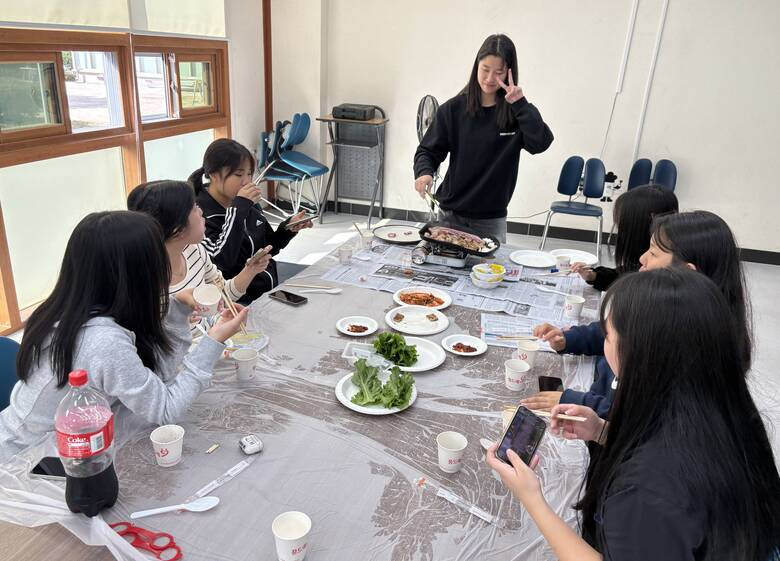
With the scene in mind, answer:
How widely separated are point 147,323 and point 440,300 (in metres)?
1.10

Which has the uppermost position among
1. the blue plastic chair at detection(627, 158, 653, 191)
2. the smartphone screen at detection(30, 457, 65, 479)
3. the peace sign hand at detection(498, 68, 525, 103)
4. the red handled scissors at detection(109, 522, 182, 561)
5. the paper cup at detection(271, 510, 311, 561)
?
the peace sign hand at detection(498, 68, 525, 103)

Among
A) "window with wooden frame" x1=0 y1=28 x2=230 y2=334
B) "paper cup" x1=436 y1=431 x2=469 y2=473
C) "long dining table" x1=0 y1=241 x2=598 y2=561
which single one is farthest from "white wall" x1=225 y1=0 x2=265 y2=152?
"paper cup" x1=436 y1=431 x2=469 y2=473

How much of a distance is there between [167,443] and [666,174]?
4.50 meters

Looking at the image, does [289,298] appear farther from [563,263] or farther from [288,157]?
[288,157]

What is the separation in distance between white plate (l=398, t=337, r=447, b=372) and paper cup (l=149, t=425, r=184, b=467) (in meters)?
0.59

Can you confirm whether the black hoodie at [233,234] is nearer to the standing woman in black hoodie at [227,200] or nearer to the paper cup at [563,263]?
the standing woman in black hoodie at [227,200]

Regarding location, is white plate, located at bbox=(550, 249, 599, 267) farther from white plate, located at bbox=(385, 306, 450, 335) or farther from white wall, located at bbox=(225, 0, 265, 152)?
white wall, located at bbox=(225, 0, 265, 152)

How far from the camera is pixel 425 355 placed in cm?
166

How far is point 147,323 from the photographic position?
1289 mm

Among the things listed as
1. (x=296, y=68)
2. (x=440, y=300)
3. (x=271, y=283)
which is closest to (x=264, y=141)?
(x=296, y=68)

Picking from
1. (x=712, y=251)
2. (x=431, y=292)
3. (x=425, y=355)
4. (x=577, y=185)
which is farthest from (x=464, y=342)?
(x=577, y=185)

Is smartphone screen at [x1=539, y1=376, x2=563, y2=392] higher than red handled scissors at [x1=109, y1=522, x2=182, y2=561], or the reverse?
smartphone screen at [x1=539, y1=376, x2=563, y2=392]

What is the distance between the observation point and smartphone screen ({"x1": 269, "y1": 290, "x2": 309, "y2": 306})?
196cm

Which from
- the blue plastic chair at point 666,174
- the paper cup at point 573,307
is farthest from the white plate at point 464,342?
the blue plastic chair at point 666,174
